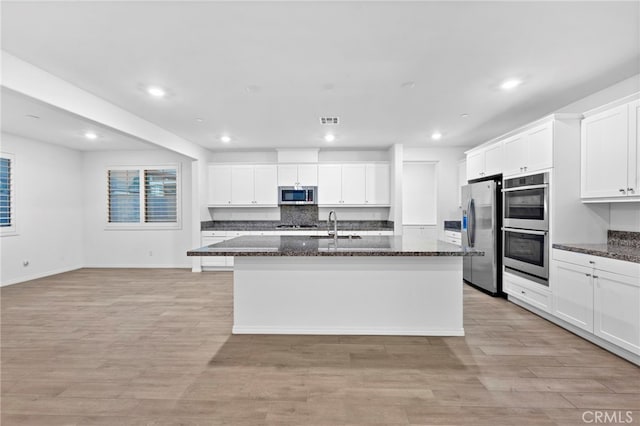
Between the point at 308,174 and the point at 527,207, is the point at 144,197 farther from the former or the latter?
the point at 527,207

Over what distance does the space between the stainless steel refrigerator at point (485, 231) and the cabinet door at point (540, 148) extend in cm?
71

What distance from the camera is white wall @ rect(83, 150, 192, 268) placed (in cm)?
668

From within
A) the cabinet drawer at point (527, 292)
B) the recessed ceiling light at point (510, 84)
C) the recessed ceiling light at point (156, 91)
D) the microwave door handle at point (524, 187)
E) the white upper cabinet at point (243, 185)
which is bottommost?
the cabinet drawer at point (527, 292)

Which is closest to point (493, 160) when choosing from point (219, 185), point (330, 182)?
point (330, 182)

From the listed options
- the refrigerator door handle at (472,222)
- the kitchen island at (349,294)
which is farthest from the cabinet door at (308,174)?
the kitchen island at (349,294)

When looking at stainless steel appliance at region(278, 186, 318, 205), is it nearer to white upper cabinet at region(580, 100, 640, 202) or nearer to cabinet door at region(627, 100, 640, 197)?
white upper cabinet at region(580, 100, 640, 202)

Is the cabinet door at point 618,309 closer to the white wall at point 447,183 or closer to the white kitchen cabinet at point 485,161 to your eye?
the white kitchen cabinet at point 485,161

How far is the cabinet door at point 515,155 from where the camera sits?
3785mm

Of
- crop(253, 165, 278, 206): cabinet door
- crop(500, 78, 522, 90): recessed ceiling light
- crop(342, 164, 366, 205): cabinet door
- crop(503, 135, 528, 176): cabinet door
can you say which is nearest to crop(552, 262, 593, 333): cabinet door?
crop(503, 135, 528, 176): cabinet door

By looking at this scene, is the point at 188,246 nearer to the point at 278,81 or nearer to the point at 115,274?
the point at 115,274

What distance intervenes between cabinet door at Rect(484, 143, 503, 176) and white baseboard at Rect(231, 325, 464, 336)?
2479 millimetres

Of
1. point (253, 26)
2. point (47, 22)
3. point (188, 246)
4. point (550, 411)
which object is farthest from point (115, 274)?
point (550, 411)

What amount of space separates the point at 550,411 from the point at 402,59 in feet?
9.12

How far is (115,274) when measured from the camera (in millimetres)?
6008
